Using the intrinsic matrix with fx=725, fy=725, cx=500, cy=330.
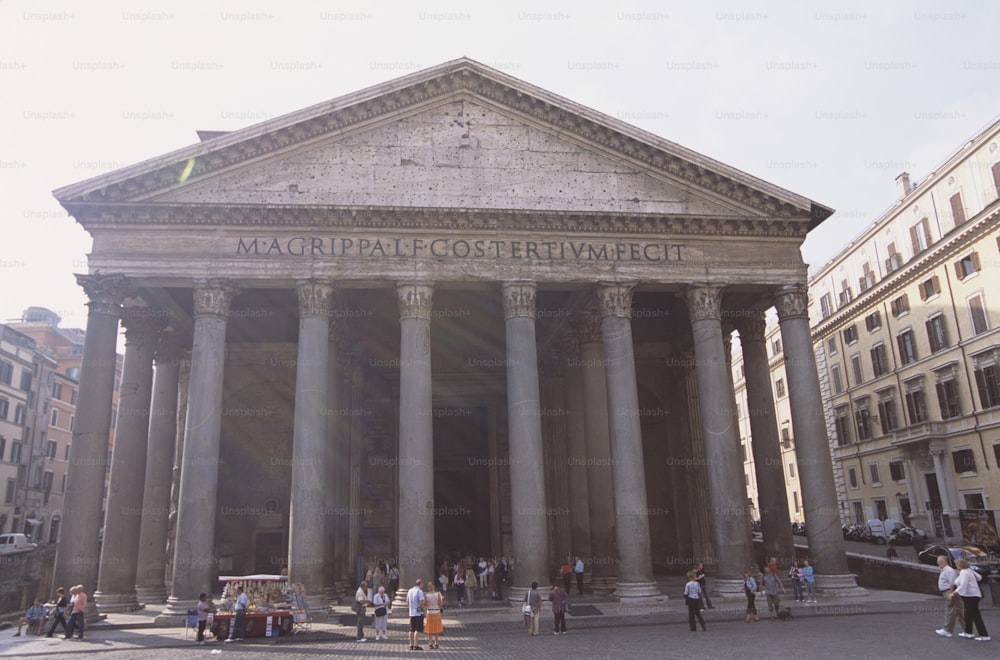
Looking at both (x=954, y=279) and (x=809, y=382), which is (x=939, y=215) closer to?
(x=954, y=279)

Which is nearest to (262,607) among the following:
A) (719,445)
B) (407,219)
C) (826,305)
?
(407,219)

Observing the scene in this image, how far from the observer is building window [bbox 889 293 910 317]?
3434 centimetres

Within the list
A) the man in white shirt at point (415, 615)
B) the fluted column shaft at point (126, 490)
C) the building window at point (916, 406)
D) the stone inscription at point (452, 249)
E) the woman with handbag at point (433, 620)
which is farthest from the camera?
the building window at point (916, 406)

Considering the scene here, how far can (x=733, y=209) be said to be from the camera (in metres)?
19.2

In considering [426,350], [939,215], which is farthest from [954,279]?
[426,350]

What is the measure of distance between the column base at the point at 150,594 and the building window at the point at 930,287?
32.2m

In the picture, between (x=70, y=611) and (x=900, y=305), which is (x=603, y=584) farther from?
(x=900, y=305)

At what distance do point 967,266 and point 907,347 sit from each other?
600 cm

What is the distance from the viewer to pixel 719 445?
17.7 m

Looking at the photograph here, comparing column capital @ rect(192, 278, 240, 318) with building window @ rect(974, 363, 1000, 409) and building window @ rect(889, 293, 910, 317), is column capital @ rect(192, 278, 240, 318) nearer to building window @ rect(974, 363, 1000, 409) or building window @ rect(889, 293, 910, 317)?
building window @ rect(974, 363, 1000, 409)

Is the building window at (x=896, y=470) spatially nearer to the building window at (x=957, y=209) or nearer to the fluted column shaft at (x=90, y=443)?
the building window at (x=957, y=209)

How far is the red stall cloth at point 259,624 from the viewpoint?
556 inches

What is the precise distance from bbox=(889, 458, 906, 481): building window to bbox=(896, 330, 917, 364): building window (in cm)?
499

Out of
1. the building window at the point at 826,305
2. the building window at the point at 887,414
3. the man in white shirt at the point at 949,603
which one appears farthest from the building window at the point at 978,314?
the man in white shirt at the point at 949,603
